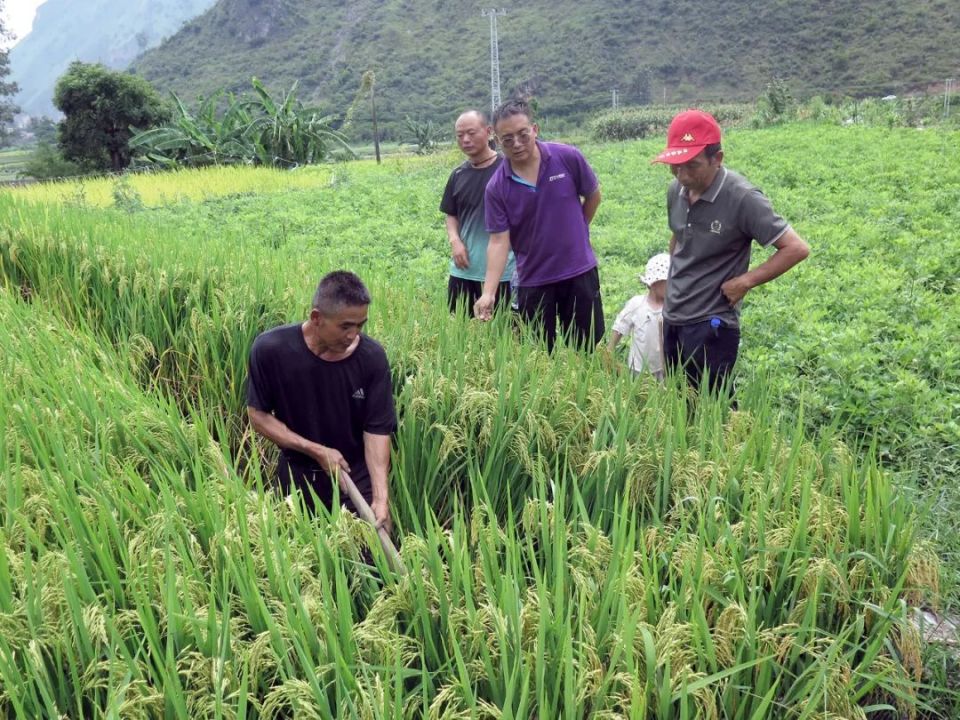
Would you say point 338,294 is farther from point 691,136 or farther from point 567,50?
point 567,50

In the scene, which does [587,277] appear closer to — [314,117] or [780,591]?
[780,591]

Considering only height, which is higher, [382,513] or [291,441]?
[291,441]

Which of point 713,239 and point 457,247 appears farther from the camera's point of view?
point 457,247

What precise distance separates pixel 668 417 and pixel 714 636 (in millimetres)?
1181

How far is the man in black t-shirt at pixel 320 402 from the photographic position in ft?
8.78

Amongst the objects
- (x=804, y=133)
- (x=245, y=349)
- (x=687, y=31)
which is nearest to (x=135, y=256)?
(x=245, y=349)

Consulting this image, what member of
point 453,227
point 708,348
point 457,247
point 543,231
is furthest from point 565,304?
point 708,348

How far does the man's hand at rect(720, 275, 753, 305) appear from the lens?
10.1ft

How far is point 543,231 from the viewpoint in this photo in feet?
12.6

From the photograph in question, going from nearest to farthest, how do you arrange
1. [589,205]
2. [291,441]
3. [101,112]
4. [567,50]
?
[291,441] < [589,205] < [101,112] < [567,50]

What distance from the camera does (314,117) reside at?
79.9 feet

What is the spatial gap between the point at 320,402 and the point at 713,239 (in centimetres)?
167

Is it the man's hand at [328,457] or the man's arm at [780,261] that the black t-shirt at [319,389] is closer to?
the man's hand at [328,457]

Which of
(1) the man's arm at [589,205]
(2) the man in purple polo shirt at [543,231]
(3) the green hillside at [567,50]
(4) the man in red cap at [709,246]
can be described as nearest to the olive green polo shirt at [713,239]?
(4) the man in red cap at [709,246]
